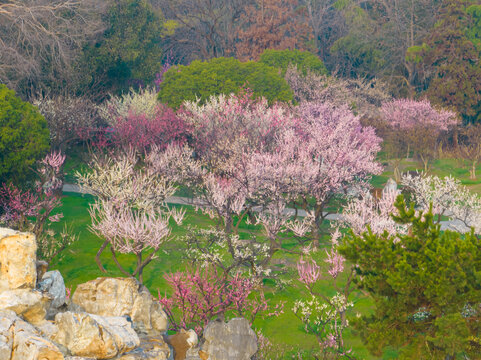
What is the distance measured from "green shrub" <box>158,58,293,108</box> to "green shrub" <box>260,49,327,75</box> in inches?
291

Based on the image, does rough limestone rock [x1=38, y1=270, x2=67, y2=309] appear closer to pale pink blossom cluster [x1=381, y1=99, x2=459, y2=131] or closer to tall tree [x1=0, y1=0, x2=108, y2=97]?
tall tree [x1=0, y1=0, x2=108, y2=97]

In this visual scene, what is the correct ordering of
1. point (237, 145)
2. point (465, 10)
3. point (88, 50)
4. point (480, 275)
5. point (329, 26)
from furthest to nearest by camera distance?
point (329, 26)
point (465, 10)
point (88, 50)
point (237, 145)
point (480, 275)

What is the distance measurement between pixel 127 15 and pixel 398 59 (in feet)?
104

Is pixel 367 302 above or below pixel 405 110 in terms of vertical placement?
above

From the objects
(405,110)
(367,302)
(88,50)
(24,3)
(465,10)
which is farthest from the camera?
(465,10)

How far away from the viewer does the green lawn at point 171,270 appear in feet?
71.9

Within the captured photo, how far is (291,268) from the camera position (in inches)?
1139

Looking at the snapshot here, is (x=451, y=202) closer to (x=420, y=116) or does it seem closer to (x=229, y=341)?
(x=229, y=341)

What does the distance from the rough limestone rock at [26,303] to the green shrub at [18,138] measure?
15.6 metres

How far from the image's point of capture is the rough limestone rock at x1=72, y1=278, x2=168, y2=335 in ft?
54.5

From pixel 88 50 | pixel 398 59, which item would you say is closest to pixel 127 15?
pixel 88 50

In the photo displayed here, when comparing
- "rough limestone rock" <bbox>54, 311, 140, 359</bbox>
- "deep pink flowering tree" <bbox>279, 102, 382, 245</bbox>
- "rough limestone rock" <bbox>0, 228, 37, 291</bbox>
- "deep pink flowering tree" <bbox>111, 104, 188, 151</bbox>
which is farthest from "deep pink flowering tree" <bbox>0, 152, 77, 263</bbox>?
"rough limestone rock" <bbox>54, 311, 140, 359</bbox>

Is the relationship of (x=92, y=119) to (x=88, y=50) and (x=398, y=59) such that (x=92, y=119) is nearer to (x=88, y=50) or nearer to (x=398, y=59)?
(x=88, y=50)

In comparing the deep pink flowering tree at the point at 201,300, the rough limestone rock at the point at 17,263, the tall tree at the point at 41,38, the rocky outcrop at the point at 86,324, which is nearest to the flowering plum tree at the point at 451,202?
the deep pink flowering tree at the point at 201,300
